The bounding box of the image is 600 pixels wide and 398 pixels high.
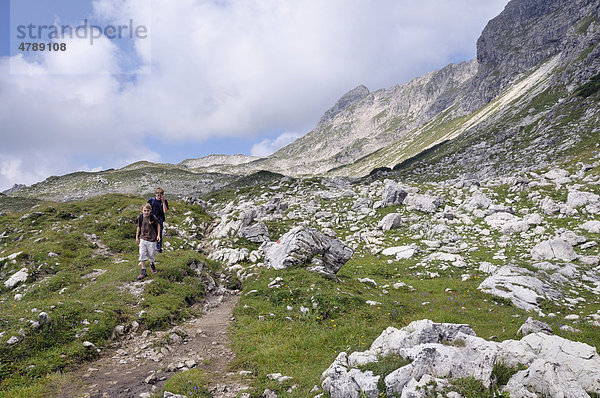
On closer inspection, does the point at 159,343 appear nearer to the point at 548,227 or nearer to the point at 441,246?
the point at 441,246

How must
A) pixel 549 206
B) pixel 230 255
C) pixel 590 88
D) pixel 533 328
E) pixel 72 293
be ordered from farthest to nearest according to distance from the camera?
pixel 590 88 → pixel 549 206 → pixel 230 255 → pixel 72 293 → pixel 533 328

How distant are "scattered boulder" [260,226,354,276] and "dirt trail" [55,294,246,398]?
605cm

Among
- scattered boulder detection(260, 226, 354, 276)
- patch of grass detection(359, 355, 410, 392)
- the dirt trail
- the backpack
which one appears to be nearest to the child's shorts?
the backpack

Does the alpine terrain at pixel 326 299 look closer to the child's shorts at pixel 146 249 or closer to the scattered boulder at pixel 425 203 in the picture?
the scattered boulder at pixel 425 203

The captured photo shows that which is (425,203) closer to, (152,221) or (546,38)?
(152,221)

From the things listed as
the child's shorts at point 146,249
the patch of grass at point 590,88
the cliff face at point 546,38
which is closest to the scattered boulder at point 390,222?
the child's shorts at point 146,249

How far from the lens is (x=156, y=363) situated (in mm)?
9148

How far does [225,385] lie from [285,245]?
463 inches

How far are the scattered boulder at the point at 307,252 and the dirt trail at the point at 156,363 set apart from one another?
19.9 ft

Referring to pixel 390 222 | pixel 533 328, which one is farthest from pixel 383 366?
pixel 390 222

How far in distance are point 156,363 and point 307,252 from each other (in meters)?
10.8

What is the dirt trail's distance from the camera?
295 inches

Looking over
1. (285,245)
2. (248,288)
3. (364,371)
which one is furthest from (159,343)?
(285,245)

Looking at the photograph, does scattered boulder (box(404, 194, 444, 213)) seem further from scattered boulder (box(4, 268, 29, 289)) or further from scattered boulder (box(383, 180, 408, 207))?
scattered boulder (box(4, 268, 29, 289))
